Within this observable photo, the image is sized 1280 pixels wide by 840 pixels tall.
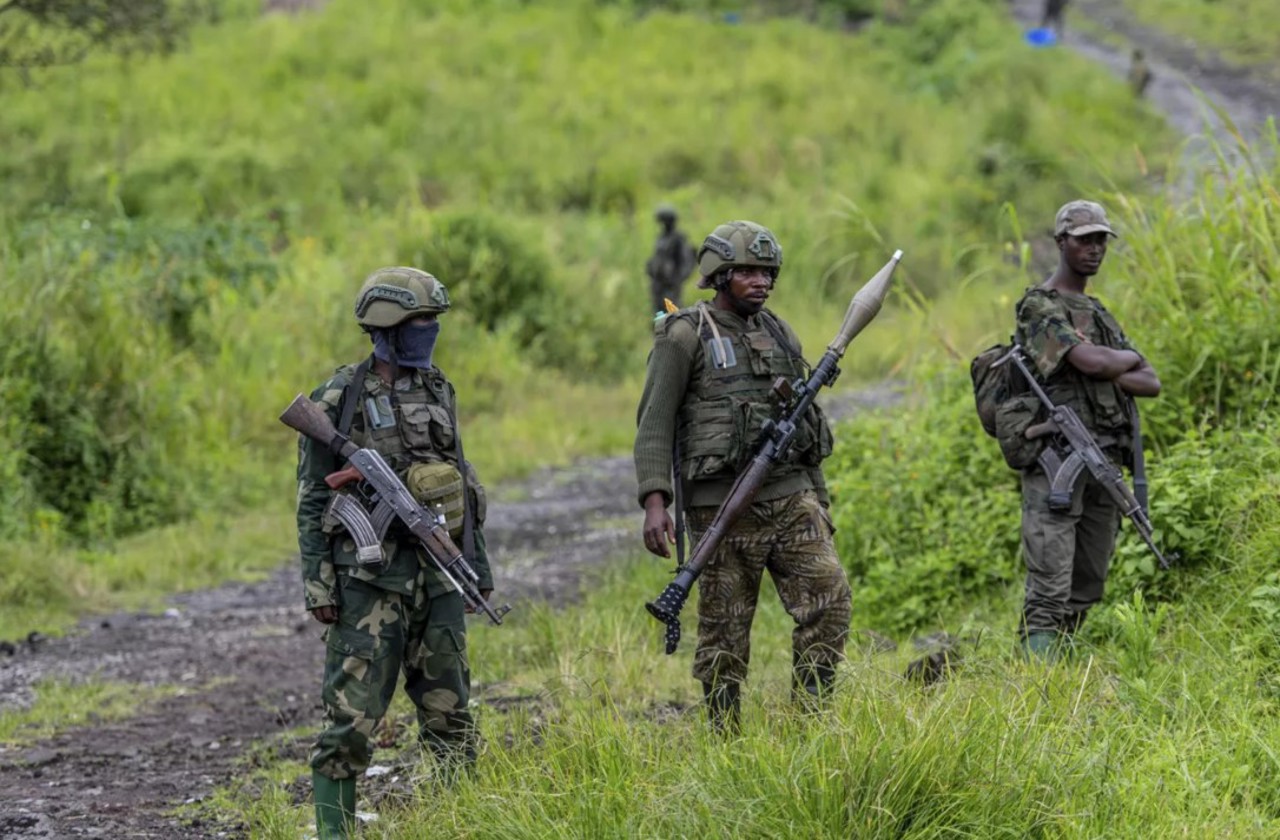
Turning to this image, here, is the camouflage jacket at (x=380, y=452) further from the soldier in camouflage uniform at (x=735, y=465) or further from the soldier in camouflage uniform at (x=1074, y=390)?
the soldier in camouflage uniform at (x=1074, y=390)

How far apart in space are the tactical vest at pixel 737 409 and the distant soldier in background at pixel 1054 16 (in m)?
24.3

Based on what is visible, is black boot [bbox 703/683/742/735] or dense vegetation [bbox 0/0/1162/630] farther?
dense vegetation [bbox 0/0/1162/630]

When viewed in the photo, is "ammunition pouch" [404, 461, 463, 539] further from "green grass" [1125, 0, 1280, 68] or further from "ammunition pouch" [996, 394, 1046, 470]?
"green grass" [1125, 0, 1280, 68]

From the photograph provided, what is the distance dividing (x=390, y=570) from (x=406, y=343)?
0.65 metres

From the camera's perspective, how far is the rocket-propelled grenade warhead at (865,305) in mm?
4754

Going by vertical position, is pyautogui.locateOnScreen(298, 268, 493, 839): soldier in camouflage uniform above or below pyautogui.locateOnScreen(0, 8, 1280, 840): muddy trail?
above

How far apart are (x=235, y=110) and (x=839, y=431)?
1798 centimetres

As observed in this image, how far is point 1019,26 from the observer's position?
30.0 meters

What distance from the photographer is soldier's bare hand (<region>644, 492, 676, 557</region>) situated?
15.2 ft

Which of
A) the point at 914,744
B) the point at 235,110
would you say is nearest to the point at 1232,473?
the point at 914,744

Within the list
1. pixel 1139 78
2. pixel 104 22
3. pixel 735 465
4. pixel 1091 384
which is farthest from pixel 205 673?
pixel 1139 78

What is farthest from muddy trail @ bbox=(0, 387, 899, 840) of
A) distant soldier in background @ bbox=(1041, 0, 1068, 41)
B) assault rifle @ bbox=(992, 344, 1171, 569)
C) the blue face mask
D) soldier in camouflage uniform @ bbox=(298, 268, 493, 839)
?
distant soldier in background @ bbox=(1041, 0, 1068, 41)

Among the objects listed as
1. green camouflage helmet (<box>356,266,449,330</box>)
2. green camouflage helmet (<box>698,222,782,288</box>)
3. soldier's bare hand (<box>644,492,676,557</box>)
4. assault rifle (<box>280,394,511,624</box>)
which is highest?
green camouflage helmet (<box>698,222,782,288</box>)

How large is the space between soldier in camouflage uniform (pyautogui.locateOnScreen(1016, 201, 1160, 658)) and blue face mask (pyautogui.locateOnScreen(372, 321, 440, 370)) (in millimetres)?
2111
